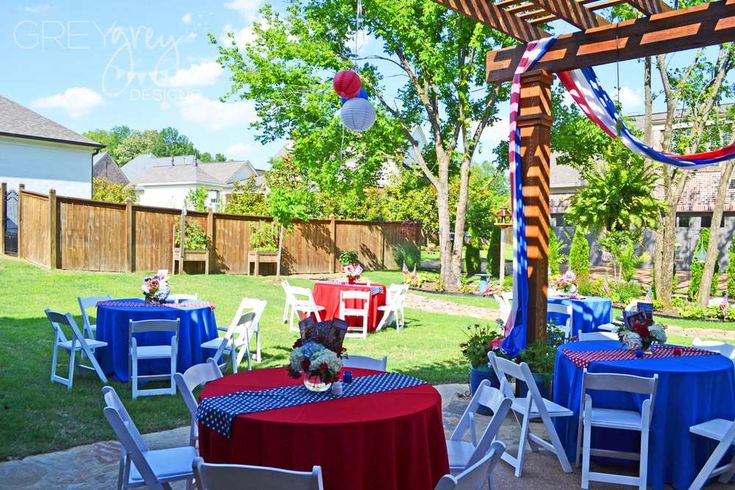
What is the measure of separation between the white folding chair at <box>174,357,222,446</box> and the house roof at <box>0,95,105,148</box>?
22.8 metres

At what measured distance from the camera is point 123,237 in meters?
16.7

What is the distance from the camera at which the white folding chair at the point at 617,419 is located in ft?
13.6

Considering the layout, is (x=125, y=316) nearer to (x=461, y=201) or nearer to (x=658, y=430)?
(x=658, y=430)

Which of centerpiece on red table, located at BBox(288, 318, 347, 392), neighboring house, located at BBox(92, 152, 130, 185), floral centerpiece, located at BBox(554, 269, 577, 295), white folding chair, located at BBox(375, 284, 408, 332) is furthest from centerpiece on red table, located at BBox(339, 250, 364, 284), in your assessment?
neighboring house, located at BBox(92, 152, 130, 185)

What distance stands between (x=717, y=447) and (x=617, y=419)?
0.61 m

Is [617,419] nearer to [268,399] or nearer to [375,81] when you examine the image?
[268,399]

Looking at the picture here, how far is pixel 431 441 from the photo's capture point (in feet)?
10.9

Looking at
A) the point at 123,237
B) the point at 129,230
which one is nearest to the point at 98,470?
the point at 129,230

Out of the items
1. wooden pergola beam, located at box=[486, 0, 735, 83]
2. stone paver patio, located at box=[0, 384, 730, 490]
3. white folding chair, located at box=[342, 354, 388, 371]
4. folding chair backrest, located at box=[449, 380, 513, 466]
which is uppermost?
wooden pergola beam, located at box=[486, 0, 735, 83]

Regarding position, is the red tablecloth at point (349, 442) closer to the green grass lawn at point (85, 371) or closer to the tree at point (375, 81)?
the green grass lawn at point (85, 371)

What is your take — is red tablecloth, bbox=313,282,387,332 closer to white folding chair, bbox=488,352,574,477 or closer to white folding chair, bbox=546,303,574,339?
white folding chair, bbox=546,303,574,339

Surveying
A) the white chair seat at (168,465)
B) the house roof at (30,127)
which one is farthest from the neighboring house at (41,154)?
the white chair seat at (168,465)

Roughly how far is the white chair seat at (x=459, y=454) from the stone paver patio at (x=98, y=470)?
0.64m

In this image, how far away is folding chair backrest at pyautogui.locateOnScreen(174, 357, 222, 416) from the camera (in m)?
3.79
